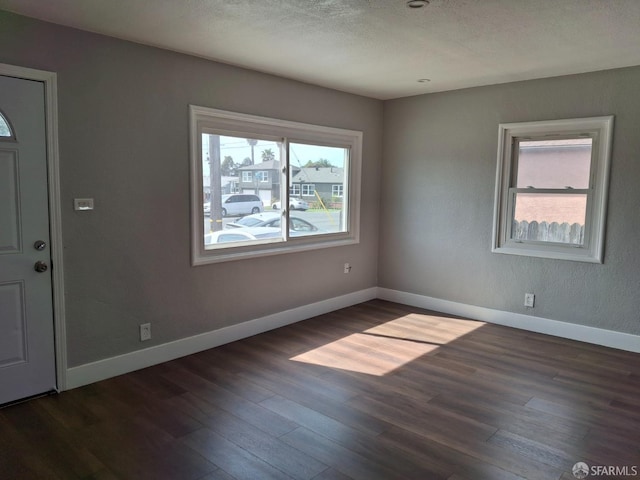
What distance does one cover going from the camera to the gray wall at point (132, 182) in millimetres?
3053

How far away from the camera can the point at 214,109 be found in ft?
12.6

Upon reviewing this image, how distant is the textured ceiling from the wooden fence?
1.42 meters

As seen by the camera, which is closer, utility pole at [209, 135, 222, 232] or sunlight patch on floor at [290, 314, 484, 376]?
sunlight patch on floor at [290, 314, 484, 376]

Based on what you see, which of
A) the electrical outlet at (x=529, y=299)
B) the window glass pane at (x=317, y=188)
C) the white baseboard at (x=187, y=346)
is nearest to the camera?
the white baseboard at (x=187, y=346)

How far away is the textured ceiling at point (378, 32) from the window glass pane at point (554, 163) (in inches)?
26.2

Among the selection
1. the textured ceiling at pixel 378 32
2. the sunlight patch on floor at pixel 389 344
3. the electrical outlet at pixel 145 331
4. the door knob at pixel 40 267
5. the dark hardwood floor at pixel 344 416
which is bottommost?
the dark hardwood floor at pixel 344 416

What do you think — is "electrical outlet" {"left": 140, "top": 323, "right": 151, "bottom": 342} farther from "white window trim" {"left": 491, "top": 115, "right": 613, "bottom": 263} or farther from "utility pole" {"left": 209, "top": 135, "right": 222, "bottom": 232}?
"white window trim" {"left": 491, "top": 115, "right": 613, "bottom": 263}

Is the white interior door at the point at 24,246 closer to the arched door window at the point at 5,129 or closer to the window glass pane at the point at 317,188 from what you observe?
the arched door window at the point at 5,129

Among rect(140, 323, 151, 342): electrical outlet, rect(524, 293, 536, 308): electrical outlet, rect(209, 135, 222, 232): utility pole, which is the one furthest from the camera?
rect(524, 293, 536, 308): electrical outlet

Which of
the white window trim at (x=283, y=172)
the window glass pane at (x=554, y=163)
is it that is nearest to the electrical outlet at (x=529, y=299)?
the window glass pane at (x=554, y=163)

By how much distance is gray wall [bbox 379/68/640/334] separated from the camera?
13.1 ft

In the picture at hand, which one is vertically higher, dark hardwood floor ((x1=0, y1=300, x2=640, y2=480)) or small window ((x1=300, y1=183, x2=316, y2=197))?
small window ((x1=300, y1=183, x2=316, y2=197))

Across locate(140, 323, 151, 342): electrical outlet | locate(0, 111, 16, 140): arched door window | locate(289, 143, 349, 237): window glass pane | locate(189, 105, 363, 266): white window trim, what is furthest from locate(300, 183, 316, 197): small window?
locate(0, 111, 16, 140): arched door window

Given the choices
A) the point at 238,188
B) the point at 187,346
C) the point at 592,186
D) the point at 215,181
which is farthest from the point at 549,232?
the point at 187,346
